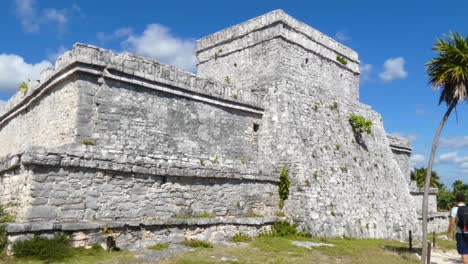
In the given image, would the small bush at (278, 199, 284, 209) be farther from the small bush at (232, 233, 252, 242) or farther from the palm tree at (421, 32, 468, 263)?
the palm tree at (421, 32, 468, 263)

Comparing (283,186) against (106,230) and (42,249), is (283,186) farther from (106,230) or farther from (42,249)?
(42,249)

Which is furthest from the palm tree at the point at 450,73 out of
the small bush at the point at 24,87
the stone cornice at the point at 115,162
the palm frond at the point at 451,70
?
the small bush at the point at 24,87

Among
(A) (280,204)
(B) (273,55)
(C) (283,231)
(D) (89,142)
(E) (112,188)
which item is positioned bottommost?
(C) (283,231)

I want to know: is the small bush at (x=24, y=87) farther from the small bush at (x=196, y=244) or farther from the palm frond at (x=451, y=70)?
the palm frond at (x=451, y=70)

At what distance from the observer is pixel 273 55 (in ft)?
51.5

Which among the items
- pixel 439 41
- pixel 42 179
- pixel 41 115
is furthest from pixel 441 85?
pixel 41 115

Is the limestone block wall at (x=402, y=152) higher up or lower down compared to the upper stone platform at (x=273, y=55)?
lower down

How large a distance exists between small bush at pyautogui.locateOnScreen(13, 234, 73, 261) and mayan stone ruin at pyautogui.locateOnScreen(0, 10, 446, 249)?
0.18 meters

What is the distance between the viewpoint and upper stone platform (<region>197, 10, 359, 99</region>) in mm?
15742

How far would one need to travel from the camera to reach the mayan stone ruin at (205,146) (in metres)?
9.14

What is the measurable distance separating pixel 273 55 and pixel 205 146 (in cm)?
470

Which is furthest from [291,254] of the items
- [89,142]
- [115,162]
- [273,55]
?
[273,55]

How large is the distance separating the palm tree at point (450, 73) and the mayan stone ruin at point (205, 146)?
4.74 m

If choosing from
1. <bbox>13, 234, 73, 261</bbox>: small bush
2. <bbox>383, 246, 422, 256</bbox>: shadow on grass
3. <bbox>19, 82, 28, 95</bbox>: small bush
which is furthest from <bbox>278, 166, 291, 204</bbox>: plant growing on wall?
<bbox>19, 82, 28, 95</bbox>: small bush
